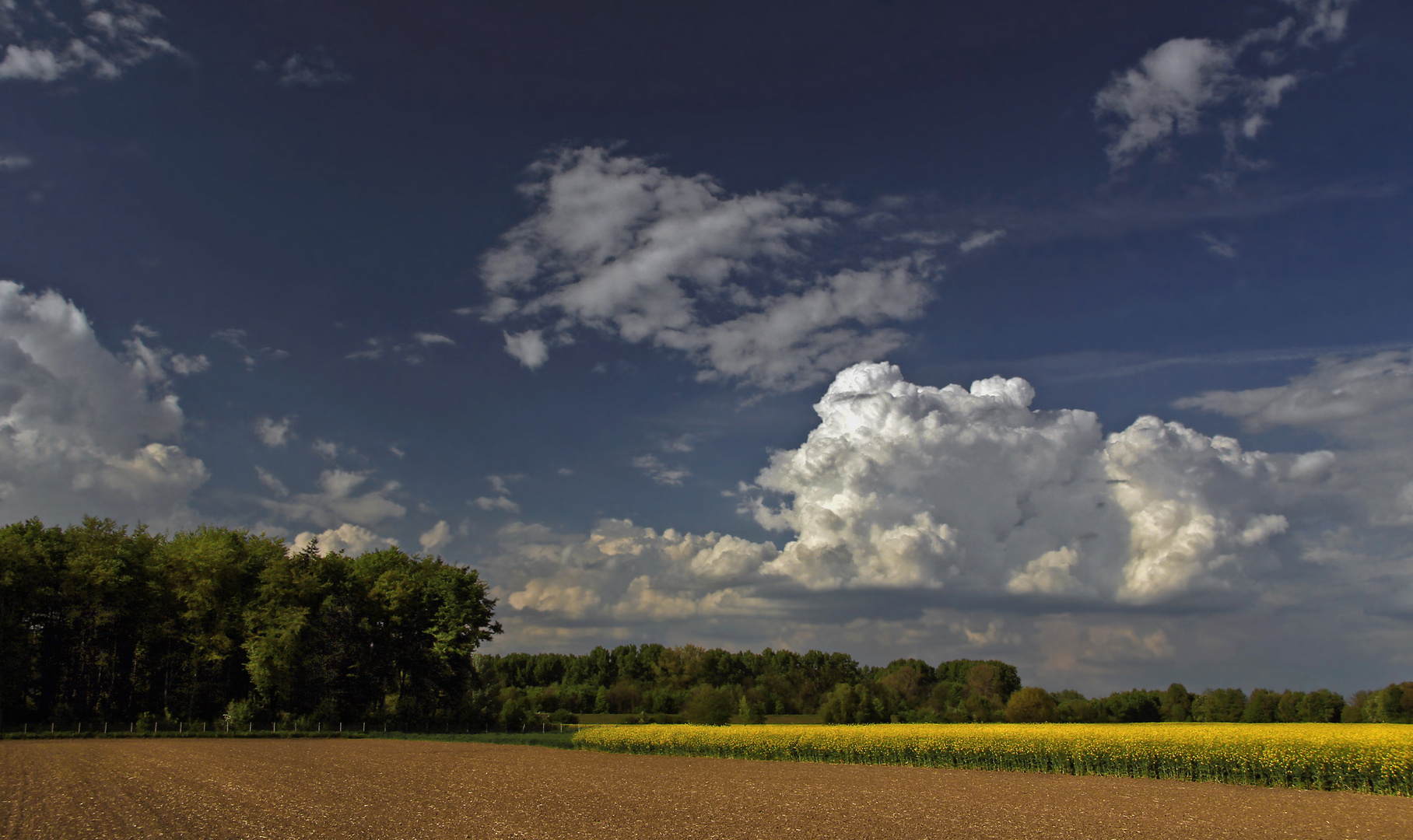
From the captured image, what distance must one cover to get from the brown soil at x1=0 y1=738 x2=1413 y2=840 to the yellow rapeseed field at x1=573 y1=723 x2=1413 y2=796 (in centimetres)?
161

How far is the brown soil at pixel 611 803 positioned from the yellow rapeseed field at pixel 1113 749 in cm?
161

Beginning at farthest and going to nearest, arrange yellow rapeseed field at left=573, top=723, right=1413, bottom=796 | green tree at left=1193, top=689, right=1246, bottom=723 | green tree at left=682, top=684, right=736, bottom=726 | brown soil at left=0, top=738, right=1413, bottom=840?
1. green tree at left=1193, top=689, right=1246, bottom=723
2. green tree at left=682, top=684, right=736, bottom=726
3. yellow rapeseed field at left=573, top=723, right=1413, bottom=796
4. brown soil at left=0, top=738, right=1413, bottom=840

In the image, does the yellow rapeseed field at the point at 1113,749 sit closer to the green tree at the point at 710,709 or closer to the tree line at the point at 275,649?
the green tree at the point at 710,709

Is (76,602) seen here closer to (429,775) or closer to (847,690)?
(429,775)

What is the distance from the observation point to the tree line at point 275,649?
60875mm

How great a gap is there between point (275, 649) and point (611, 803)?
155ft

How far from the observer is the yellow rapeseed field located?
30969 mm

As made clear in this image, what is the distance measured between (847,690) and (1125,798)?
65.1m

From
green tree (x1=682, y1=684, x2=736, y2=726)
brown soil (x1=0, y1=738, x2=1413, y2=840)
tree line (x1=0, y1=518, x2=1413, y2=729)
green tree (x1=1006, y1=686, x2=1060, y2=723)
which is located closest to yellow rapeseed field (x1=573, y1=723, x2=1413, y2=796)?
brown soil (x1=0, y1=738, x2=1413, y2=840)

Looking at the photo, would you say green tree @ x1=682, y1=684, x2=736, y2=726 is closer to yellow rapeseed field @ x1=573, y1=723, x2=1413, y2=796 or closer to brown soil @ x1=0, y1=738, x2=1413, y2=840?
yellow rapeseed field @ x1=573, y1=723, x2=1413, y2=796

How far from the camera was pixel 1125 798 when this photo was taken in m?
28.1

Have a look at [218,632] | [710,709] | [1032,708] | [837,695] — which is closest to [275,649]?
[218,632]

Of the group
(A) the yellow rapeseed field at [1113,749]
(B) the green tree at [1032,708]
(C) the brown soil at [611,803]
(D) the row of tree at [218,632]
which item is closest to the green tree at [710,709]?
(D) the row of tree at [218,632]

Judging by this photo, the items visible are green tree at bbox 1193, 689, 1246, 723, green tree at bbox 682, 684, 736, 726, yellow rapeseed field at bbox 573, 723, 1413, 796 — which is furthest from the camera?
green tree at bbox 1193, 689, 1246, 723
